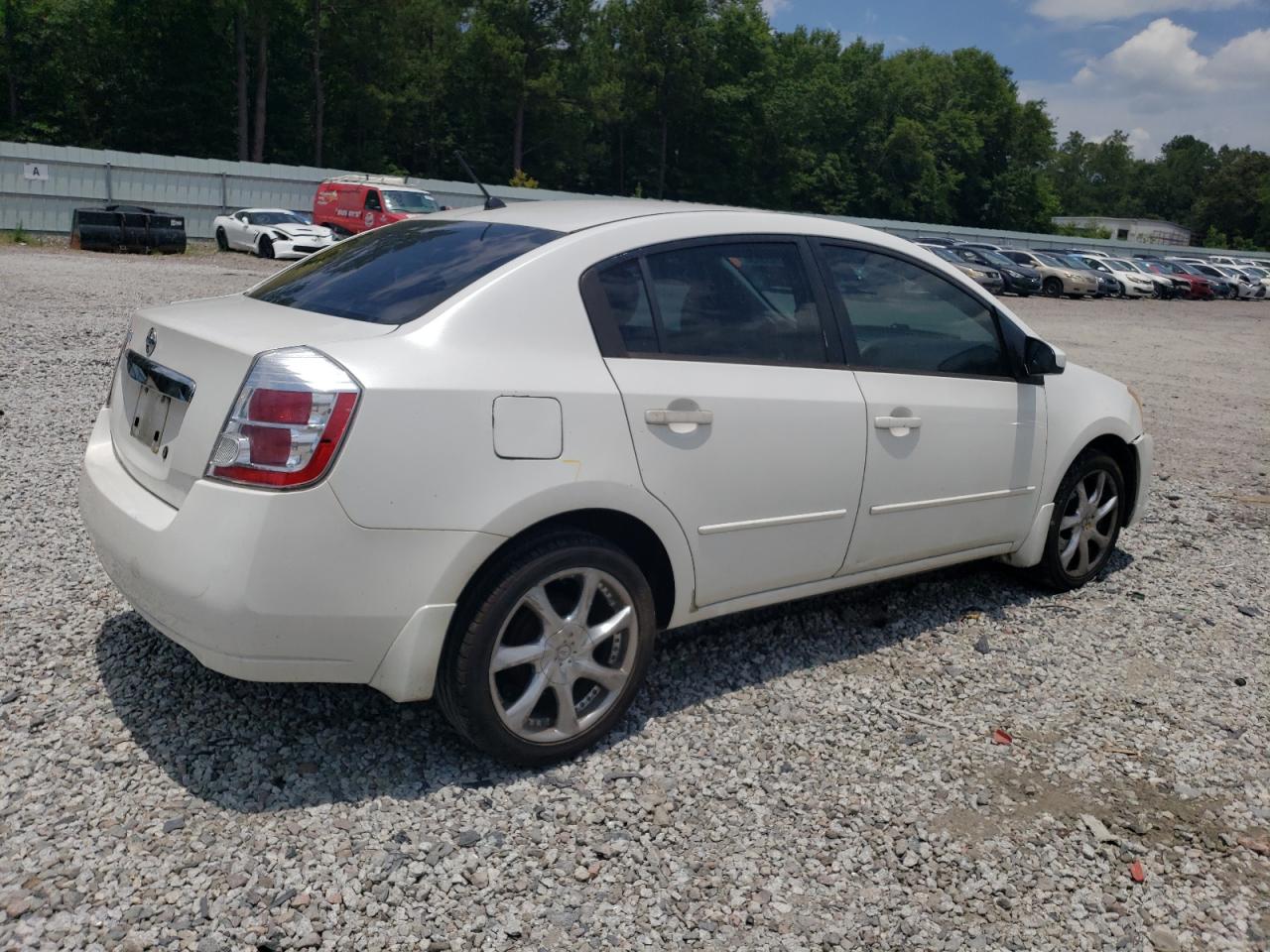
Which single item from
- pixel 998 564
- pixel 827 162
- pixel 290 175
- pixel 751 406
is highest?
pixel 827 162

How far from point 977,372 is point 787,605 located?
1.29 meters

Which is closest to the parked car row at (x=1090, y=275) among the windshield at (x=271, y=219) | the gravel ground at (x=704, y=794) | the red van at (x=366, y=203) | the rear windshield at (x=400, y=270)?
the red van at (x=366, y=203)

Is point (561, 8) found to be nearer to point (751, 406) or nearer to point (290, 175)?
point (290, 175)

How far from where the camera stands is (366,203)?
2759cm

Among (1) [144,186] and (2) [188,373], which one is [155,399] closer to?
(2) [188,373]

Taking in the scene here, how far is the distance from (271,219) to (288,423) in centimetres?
2804

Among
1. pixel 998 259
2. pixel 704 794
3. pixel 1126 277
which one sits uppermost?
pixel 998 259

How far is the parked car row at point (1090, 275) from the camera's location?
115 feet

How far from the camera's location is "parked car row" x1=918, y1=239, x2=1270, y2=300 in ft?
115

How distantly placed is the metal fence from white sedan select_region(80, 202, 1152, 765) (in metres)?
24.8

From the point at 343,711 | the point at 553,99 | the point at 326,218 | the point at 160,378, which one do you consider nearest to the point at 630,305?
the point at 160,378

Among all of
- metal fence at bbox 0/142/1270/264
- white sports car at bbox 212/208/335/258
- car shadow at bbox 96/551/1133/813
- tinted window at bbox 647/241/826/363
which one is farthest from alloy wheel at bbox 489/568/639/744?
metal fence at bbox 0/142/1270/264

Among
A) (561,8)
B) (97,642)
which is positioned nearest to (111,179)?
(97,642)

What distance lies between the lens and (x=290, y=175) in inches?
1435
